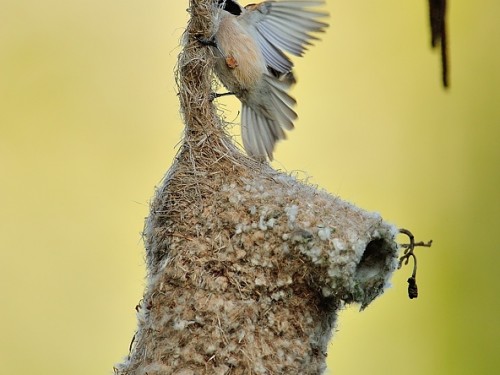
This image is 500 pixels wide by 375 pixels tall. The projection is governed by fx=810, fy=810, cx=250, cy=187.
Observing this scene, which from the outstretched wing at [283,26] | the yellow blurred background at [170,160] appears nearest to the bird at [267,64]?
the outstretched wing at [283,26]

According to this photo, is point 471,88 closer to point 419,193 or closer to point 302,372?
point 419,193

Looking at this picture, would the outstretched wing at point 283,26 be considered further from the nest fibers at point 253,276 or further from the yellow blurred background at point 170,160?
the yellow blurred background at point 170,160

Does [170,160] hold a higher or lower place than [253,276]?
higher

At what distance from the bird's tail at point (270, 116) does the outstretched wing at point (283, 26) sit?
0.06 m

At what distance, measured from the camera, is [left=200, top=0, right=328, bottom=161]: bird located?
5.90 ft

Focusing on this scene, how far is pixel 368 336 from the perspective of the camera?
269 centimetres

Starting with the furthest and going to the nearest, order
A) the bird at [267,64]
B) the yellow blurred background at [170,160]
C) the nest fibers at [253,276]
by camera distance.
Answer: the yellow blurred background at [170,160], the bird at [267,64], the nest fibers at [253,276]

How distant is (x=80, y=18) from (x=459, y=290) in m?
1.63

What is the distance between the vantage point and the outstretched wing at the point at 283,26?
189 centimetres

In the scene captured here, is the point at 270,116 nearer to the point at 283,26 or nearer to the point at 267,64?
the point at 267,64

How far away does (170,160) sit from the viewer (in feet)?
9.14

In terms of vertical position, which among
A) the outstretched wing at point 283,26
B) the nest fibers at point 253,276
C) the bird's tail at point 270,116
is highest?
the outstretched wing at point 283,26

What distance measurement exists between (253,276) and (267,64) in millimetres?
618

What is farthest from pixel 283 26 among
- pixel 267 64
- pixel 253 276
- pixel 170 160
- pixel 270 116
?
pixel 170 160
